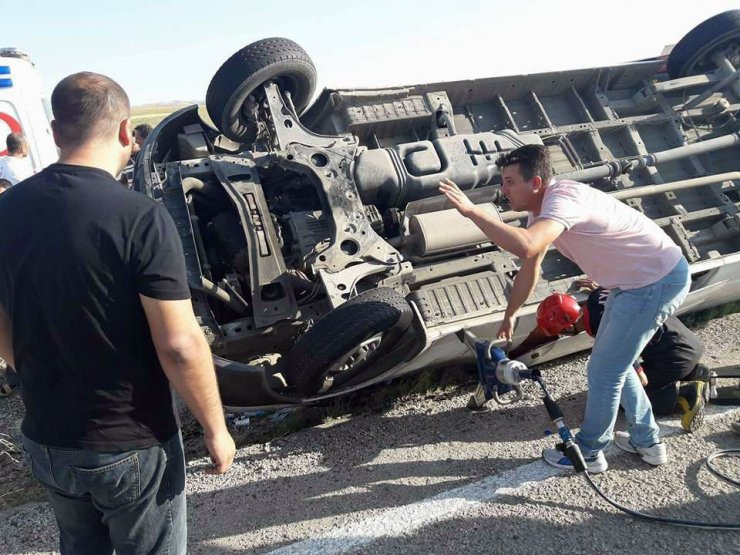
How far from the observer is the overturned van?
137 inches

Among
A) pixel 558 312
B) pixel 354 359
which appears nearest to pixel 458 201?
pixel 558 312

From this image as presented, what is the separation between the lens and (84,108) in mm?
1550

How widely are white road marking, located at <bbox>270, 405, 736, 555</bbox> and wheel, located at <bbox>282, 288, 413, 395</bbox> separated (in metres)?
0.87

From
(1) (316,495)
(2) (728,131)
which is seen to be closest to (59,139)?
(1) (316,495)

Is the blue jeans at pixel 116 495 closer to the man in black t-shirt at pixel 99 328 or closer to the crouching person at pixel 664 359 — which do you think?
the man in black t-shirt at pixel 99 328

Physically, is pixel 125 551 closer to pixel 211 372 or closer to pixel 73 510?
pixel 73 510

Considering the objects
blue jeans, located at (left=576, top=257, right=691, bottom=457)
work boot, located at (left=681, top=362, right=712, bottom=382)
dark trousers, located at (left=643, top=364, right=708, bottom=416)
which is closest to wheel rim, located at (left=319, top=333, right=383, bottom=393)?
blue jeans, located at (left=576, top=257, right=691, bottom=457)

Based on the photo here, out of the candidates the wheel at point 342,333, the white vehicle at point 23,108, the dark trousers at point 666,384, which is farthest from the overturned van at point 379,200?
the white vehicle at point 23,108

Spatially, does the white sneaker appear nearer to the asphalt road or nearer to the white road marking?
the asphalt road

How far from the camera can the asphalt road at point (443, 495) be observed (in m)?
2.49

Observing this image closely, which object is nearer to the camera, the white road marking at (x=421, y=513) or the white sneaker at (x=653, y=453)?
the white road marking at (x=421, y=513)

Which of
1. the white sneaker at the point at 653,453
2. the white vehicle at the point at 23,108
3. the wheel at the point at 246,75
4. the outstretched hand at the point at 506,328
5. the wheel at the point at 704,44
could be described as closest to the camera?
the white sneaker at the point at 653,453

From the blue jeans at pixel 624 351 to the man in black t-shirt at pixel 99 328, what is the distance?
193 cm

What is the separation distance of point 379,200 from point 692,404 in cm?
244
